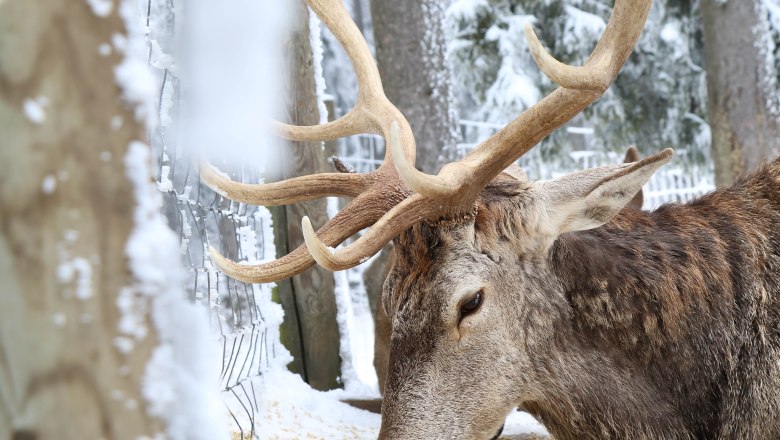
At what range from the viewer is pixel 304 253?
298 centimetres

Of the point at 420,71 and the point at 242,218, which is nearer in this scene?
the point at 242,218

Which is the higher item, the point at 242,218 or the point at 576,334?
the point at 242,218

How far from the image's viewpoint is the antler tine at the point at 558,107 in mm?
2873

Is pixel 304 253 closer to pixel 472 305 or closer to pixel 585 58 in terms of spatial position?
pixel 472 305

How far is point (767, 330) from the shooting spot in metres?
2.98

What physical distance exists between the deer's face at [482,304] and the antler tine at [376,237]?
0.42 feet

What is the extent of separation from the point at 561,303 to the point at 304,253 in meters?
0.99

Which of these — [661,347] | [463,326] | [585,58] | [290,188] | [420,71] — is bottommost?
[661,347]

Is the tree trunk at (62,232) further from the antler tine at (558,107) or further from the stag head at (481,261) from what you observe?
the antler tine at (558,107)

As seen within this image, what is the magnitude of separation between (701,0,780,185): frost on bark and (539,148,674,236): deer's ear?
7439mm

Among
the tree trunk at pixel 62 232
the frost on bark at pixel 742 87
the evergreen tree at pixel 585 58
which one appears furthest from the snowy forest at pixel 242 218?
the evergreen tree at pixel 585 58

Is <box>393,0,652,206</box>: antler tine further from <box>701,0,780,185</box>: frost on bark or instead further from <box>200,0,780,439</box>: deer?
<box>701,0,780,185</box>: frost on bark

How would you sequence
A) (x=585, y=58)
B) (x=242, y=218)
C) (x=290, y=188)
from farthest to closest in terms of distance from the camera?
(x=585, y=58)
(x=242, y=218)
(x=290, y=188)

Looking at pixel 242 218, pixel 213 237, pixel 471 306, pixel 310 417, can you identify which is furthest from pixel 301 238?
pixel 471 306
